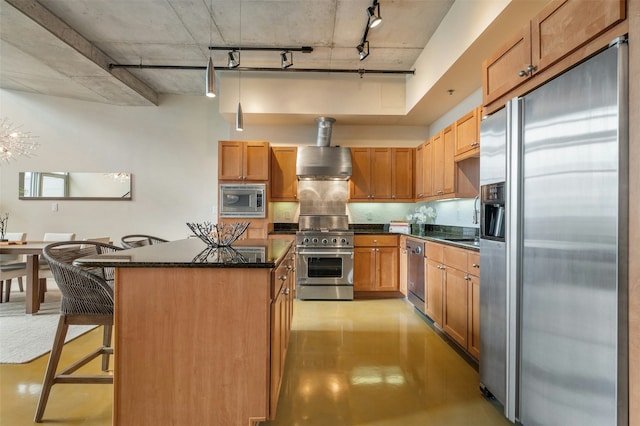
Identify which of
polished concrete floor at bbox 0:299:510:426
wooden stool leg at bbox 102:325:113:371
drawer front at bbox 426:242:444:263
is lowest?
polished concrete floor at bbox 0:299:510:426

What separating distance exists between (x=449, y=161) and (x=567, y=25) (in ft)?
7.24

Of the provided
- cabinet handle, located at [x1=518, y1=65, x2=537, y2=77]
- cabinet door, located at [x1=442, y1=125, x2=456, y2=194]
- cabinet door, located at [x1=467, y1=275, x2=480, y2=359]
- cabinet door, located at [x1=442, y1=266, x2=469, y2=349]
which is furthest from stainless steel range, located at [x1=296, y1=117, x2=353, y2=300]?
cabinet handle, located at [x1=518, y1=65, x2=537, y2=77]

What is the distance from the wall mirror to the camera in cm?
545

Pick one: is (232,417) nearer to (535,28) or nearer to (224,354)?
(224,354)

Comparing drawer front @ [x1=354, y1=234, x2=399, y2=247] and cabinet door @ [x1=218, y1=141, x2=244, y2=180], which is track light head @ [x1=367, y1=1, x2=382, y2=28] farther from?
drawer front @ [x1=354, y1=234, x2=399, y2=247]

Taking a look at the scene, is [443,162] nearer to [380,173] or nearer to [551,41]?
[380,173]

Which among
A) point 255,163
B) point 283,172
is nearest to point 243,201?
point 255,163

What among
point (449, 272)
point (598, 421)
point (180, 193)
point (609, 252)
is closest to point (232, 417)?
point (598, 421)

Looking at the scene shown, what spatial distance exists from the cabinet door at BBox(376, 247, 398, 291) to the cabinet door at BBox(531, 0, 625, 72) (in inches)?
127

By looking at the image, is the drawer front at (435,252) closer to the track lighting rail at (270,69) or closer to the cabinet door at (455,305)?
the cabinet door at (455,305)

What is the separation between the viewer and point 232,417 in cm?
153

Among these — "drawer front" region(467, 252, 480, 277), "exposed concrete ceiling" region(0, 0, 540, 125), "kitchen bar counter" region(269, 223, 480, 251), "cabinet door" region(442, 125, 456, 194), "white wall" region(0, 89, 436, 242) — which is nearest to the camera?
"drawer front" region(467, 252, 480, 277)

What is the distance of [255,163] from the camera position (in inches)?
186

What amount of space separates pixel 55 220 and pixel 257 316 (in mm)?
5816
